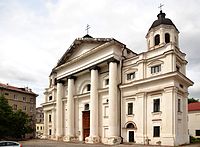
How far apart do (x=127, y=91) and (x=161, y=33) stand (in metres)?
8.54

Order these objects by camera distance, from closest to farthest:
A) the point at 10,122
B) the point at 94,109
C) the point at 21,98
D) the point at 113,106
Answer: the point at 113,106
the point at 94,109
the point at 10,122
the point at 21,98

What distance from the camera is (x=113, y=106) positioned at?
34906 millimetres

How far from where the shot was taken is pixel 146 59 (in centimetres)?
3366

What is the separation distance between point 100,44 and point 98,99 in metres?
7.81

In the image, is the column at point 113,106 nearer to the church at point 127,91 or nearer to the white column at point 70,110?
the church at point 127,91

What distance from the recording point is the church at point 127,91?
3080 centimetres

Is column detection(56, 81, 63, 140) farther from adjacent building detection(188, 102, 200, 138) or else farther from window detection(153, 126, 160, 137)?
adjacent building detection(188, 102, 200, 138)

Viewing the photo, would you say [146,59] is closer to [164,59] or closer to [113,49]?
[164,59]

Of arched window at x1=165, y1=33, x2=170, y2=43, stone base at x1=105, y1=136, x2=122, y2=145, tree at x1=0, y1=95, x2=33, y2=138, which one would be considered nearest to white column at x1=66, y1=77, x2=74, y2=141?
stone base at x1=105, y1=136, x2=122, y2=145

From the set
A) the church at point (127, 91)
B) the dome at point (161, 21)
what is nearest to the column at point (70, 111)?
the church at point (127, 91)

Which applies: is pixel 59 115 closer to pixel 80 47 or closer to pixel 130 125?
pixel 80 47

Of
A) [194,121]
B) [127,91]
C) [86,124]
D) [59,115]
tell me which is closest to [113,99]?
[127,91]

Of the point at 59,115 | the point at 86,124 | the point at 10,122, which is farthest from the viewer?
the point at 10,122

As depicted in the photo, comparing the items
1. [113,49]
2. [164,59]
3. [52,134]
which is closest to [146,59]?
[164,59]
